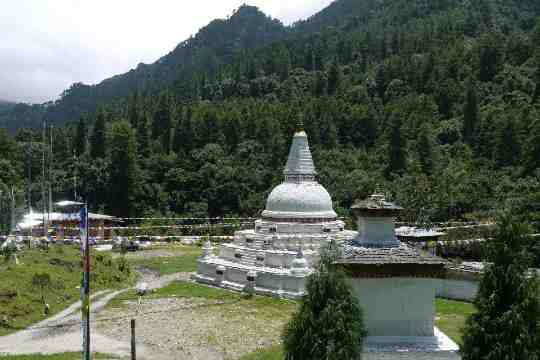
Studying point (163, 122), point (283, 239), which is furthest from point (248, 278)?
point (163, 122)

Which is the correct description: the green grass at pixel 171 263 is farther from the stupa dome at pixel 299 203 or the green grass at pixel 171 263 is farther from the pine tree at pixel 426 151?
the pine tree at pixel 426 151

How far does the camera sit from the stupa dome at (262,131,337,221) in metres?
38.3

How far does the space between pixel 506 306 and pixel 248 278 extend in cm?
2071

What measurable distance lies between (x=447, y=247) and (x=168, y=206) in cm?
4205

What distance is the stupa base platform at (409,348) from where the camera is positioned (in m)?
18.1

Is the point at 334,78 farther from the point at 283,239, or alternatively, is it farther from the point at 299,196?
the point at 283,239

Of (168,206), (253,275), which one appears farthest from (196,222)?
(253,275)

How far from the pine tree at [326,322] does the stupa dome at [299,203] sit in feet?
74.4

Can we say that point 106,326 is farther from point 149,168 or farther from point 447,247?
point 149,168

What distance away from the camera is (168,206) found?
7356cm

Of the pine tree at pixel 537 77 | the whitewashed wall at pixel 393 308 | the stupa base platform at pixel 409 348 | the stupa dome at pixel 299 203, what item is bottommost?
the stupa base platform at pixel 409 348

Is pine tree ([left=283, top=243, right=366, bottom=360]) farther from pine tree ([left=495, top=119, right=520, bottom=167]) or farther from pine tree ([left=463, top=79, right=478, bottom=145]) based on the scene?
pine tree ([left=463, top=79, right=478, bottom=145])

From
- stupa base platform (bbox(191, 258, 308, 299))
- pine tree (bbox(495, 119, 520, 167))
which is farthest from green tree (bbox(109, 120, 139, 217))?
pine tree (bbox(495, 119, 520, 167))

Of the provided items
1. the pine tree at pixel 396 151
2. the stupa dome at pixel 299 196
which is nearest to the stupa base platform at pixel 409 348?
the stupa dome at pixel 299 196
